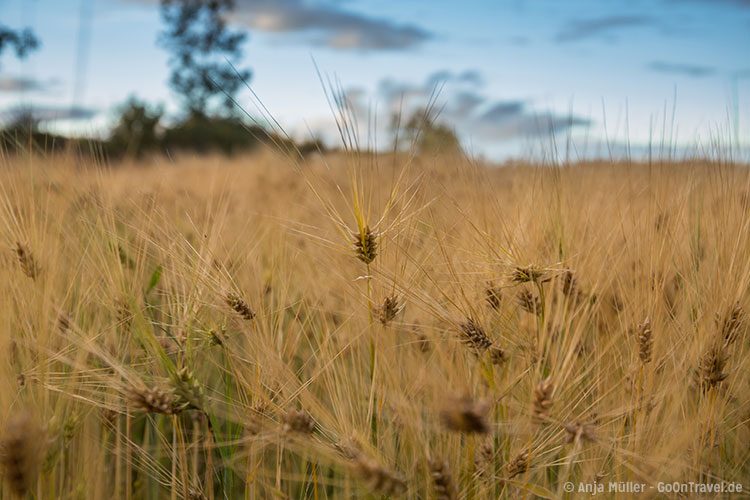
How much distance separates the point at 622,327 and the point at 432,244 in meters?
0.43

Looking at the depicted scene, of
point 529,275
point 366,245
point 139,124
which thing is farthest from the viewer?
point 139,124

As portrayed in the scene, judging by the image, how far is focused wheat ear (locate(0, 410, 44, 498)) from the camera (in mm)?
891

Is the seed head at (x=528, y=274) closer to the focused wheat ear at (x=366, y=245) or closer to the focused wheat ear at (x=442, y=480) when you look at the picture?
the focused wheat ear at (x=366, y=245)

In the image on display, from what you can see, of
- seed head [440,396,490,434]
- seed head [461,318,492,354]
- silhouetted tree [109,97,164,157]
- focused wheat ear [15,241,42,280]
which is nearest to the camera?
seed head [440,396,490,434]

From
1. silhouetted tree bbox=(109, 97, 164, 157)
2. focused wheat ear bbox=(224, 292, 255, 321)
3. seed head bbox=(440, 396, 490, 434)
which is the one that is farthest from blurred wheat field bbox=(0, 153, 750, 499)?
silhouetted tree bbox=(109, 97, 164, 157)

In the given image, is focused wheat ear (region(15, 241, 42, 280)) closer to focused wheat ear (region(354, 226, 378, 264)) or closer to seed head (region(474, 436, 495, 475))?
focused wheat ear (region(354, 226, 378, 264))

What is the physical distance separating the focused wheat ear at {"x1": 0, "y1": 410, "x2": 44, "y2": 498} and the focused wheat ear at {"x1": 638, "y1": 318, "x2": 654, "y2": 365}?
1034 mm

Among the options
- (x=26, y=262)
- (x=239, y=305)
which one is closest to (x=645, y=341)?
(x=239, y=305)

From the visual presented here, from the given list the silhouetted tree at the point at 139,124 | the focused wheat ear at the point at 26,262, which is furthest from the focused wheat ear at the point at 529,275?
the silhouetted tree at the point at 139,124

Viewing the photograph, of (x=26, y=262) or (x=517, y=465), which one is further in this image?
(x=26, y=262)

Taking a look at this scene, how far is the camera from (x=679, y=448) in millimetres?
1219

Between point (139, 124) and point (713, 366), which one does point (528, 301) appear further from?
point (139, 124)

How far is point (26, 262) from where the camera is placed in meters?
1.43

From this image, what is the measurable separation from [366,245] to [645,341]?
553 mm
